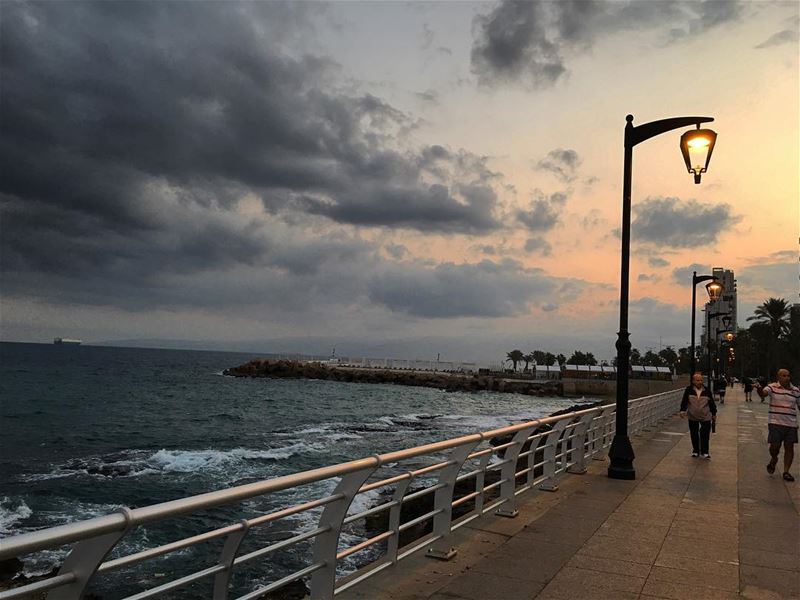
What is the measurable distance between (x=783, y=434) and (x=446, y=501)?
23.7 ft

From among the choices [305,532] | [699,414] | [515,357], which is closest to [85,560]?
[305,532]

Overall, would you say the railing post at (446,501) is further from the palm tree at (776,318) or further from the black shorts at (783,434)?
the palm tree at (776,318)

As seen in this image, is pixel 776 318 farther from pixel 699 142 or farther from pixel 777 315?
pixel 699 142

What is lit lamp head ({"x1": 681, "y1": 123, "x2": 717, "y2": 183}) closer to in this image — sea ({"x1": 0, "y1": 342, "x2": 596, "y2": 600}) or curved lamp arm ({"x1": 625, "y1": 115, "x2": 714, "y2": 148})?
curved lamp arm ({"x1": 625, "y1": 115, "x2": 714, "y2": 148})

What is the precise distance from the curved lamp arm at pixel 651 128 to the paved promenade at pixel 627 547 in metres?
5.29

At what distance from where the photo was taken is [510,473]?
7.04m

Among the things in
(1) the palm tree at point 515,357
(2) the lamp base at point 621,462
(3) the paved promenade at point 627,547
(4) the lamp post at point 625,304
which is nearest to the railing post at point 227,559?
(3) the paved promenade at point 627,547

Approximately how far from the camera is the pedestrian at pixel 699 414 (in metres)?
12.2

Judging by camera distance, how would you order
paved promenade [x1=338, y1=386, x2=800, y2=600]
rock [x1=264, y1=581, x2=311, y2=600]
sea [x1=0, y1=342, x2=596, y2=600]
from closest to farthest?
paved promenade [x1=338, y1=386, x2=800, y2=600] → rock [x1=264, y1=581, x2=311, y2=600] → sea [x1=0, y1=342, x2=596, y2=600]

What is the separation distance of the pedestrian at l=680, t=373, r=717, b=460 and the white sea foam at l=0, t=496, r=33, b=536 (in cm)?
1518

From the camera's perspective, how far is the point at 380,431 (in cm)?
3594

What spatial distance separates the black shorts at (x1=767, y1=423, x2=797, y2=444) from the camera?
10.1m

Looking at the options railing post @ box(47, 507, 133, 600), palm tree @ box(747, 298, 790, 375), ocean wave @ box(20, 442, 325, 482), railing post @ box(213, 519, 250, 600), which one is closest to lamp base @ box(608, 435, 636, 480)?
railing post @ box(213, 519, 250, 600)

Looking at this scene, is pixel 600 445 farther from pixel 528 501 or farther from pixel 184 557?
pixel 184 557
